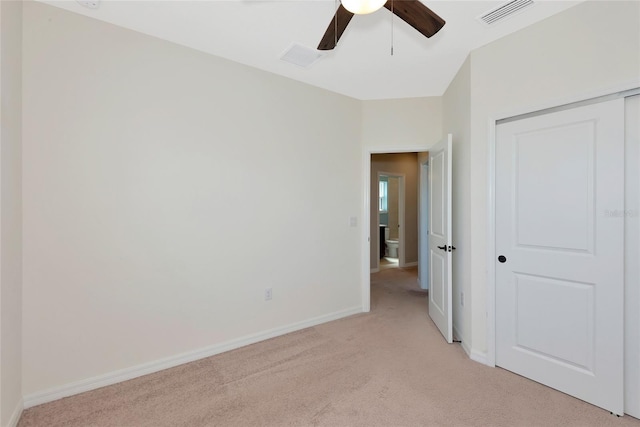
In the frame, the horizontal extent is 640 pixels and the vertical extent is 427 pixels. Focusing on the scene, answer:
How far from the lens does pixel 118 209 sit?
2.14 metres

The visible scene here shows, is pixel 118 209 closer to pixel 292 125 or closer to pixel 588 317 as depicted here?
pixel 292 125

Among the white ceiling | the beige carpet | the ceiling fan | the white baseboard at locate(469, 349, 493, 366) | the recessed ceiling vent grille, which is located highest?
the white ceiling

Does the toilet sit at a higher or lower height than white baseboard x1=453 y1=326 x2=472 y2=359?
higher

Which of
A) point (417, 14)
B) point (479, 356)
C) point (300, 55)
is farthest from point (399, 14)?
point (479, 356)

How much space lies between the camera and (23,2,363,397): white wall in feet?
6.30

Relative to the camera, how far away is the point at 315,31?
2.21 meters

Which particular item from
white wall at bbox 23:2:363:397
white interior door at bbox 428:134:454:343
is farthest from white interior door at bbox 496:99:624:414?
white wall at bbox 23:2:363:397

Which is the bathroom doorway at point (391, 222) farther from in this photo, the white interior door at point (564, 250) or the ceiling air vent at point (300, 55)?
the white interior door at point (564, 250)

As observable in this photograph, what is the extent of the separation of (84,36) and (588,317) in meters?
3.95

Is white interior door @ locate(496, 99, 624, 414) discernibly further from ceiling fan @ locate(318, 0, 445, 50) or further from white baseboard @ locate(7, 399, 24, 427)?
white baseboard @ locate(7, 399, 24, 427)

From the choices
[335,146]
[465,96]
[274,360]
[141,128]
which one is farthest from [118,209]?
[465,96]

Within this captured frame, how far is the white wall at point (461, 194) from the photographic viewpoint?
8.38ft

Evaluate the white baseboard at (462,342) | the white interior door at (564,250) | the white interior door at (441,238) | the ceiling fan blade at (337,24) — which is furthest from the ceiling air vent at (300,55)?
the white baseboard at (462,342)

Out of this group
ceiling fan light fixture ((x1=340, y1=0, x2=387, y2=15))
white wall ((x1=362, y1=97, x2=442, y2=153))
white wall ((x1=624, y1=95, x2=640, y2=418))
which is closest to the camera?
ceiling fan light fixture ((x1=340, y1=0, x2=387, y2=15))
